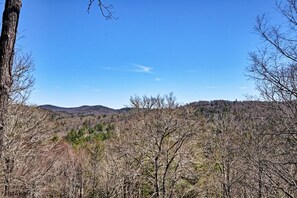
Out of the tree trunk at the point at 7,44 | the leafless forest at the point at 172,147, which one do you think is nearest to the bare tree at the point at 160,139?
the leafless forest at the point at 172,147

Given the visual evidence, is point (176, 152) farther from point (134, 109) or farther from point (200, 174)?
point (200, 174)

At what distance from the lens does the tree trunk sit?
8.93ft

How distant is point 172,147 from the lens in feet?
59.1

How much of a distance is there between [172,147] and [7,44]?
15821 mm

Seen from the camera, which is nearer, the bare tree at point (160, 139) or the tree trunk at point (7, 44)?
the tree trunk at point (7, 44)

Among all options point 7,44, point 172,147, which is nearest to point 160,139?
point 172,147

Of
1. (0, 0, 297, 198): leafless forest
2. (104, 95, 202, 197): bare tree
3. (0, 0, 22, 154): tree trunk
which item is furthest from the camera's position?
(104, 95, 202, 197): bare tree

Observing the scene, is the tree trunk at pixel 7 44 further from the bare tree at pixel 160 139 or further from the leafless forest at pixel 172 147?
the bare tree at pixel 160 139

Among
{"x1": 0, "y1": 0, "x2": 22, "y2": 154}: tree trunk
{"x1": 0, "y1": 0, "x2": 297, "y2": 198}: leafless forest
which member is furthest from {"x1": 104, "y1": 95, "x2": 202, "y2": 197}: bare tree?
{"x1": 0, "y1": 0, "x2": 22, "y2": 154}: tree trunk

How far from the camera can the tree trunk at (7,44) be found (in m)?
2.72

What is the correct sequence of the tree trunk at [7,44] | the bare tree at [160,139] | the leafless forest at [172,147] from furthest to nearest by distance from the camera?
the bare tree at [160,139] → the leafless forest at [172,147] → the tree trunk at [7,44]

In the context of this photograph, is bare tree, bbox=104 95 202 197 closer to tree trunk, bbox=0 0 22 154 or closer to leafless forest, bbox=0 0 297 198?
A: leafless forest, bbox=0 0 297 198

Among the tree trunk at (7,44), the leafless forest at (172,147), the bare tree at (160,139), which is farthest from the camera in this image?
the bare tree at (160,139)

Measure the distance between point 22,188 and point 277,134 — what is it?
422 inches
